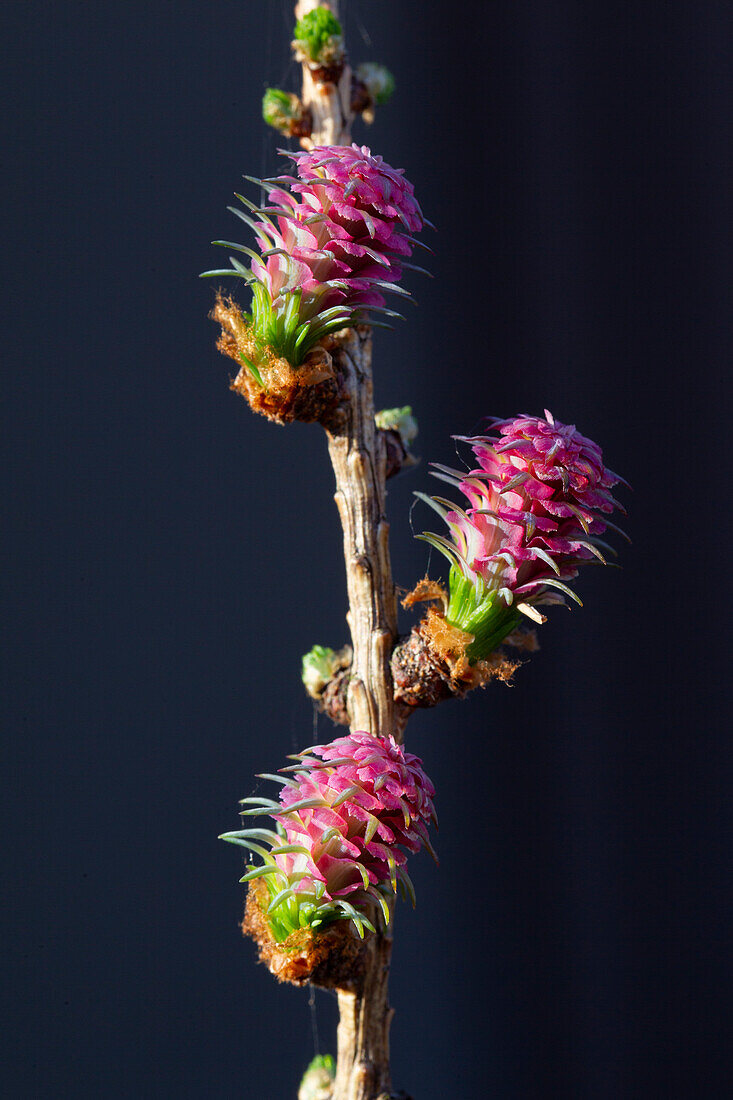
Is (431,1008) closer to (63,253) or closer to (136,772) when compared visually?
(136,772)

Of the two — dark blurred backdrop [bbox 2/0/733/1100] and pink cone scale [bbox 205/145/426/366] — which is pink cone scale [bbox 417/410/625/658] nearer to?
pink cone scale [bbox 205/145/426/366]

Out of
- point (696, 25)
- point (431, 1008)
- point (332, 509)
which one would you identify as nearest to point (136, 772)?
point (332, 509)

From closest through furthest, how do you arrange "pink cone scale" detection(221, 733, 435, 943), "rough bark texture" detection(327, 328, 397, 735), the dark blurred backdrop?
"pink cone scale" detection(221, 733, 435, 943) → "rough bark texture" detection(327, 328, 397, 735) → the dark blurred backdrop

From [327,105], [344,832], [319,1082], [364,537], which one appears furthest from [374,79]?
[319,1082]

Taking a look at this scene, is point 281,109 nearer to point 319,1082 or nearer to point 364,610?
point 364,610

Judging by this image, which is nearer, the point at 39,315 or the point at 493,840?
the point at 39,315

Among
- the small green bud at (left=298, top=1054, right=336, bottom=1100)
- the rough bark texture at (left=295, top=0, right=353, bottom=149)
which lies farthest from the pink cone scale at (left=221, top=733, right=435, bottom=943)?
the rough bark texture at (left=295, top=0, right=353, bottom=149)

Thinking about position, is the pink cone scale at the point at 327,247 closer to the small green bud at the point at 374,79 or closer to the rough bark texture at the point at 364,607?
the rough bark texture at the point at 364,607
